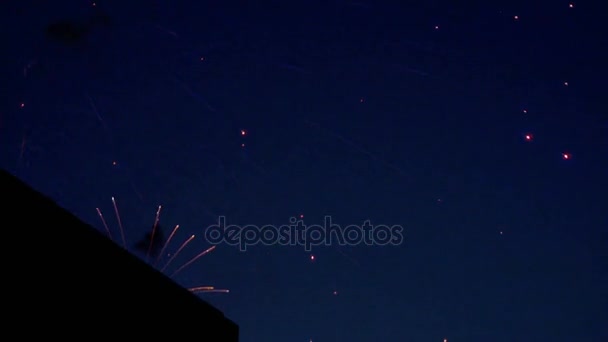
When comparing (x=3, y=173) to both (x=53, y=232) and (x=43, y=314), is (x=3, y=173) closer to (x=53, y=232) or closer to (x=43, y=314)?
(x=53, y=232)

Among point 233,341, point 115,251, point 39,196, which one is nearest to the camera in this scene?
point 39,196

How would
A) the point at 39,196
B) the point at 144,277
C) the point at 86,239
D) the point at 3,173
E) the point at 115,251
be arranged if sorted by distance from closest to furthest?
the point at 3,173 < the point at 39,196 < the point at 86,239 < the point at 115,251 < the point at 144,277

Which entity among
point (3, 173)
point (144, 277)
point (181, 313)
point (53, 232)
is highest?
point (3, 173)

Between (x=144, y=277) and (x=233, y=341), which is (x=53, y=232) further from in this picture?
(x=233, y=341)

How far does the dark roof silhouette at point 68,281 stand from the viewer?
464 cm

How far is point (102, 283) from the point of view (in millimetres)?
5660

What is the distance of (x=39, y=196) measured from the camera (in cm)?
487

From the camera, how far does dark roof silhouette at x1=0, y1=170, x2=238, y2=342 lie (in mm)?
4637

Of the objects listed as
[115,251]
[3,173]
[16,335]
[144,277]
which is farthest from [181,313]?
[3,173]

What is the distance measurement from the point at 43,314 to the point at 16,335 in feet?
1.09

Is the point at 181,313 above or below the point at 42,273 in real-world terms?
below

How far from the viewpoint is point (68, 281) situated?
17.0 feet

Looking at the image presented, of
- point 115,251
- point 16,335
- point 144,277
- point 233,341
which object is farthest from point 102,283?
point 233,341

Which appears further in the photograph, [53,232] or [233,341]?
[233,341]
